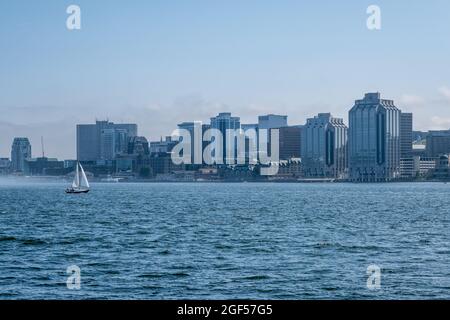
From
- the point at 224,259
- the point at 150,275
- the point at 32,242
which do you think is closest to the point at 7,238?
the point at 32,242

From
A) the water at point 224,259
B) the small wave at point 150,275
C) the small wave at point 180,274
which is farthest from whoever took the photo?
the small wave at point 180,274

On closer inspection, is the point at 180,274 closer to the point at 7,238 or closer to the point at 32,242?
the point at 32,242

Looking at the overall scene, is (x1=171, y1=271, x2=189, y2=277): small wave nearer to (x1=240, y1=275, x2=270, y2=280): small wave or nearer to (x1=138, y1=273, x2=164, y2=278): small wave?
(x1=138, y1=273, x2=164, y2=278): small wave

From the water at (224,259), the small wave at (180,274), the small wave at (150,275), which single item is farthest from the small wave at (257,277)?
the small wave at (150,275)

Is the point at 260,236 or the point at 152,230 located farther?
the point at 152,230

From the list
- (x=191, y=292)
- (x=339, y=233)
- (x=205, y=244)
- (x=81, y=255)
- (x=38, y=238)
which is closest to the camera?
(x=191, y=292)

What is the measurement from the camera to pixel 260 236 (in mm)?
46594

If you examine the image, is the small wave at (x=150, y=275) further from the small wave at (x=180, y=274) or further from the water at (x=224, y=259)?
the small wave at (x=180, y=274)

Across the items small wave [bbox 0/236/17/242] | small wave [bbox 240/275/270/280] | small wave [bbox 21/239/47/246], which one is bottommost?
small wave [bbox 0/236/17/242]

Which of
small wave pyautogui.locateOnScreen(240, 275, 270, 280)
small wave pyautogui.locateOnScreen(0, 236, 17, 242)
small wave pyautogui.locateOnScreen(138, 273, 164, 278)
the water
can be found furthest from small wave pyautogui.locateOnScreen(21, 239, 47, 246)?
small wave pyautogui.locateOnScreen(240, 275, 270, 280)
